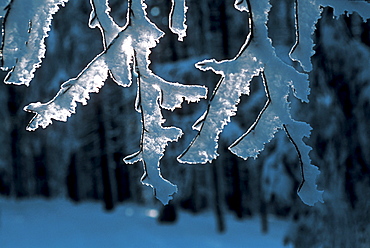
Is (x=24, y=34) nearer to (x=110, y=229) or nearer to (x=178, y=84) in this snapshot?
(x=178, y=84)

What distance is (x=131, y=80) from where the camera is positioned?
47.6 inches

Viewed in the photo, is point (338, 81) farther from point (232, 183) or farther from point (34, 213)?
point (34, 213)

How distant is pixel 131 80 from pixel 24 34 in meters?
0.32

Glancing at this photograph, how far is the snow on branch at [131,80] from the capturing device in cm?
119

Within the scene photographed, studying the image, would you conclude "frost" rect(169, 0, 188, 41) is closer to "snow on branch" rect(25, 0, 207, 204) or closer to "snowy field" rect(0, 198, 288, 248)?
"snow on branch" rect(25, 0, 207, 204)

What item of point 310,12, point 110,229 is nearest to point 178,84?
point 310,12

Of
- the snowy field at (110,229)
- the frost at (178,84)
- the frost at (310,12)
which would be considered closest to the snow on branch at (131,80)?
the frost at (178,84)

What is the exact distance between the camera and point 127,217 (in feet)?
45.1

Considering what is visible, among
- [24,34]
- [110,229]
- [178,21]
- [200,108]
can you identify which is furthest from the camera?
[110,229]

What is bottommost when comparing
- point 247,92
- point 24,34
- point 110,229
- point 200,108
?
point 110,229

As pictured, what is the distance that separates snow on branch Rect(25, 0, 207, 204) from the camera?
1188mm

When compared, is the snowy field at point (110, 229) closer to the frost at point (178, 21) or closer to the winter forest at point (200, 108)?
the winter forest at point (200, 108)

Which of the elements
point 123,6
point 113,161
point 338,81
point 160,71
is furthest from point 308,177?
point 113,161

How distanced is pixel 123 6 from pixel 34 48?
755cm
